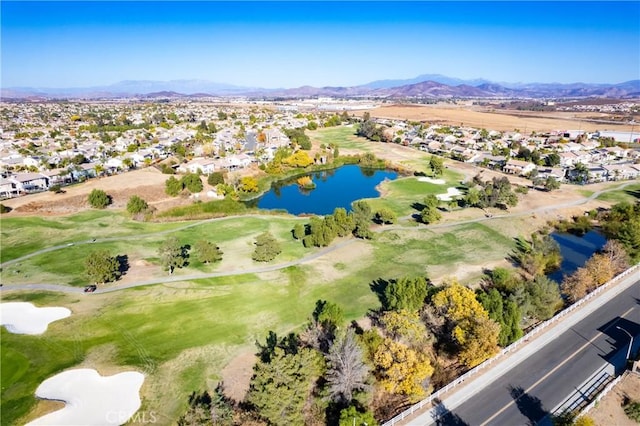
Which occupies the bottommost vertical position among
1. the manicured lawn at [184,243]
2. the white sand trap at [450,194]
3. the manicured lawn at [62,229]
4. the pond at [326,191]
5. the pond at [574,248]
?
the pond at [574,248]

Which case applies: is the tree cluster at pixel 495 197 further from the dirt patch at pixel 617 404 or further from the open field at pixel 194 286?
the dirt patch at pixel 617 404

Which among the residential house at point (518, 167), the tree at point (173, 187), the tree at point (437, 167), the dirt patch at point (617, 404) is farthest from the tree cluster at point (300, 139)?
the dirt patch at point (617, 404)

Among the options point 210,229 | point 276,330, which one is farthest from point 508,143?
point 276,330

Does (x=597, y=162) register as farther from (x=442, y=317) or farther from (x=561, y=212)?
(x=442, y=317)

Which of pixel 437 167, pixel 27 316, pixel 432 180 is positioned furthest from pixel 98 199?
pixel 437 167

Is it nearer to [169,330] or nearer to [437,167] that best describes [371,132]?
[437,167]
